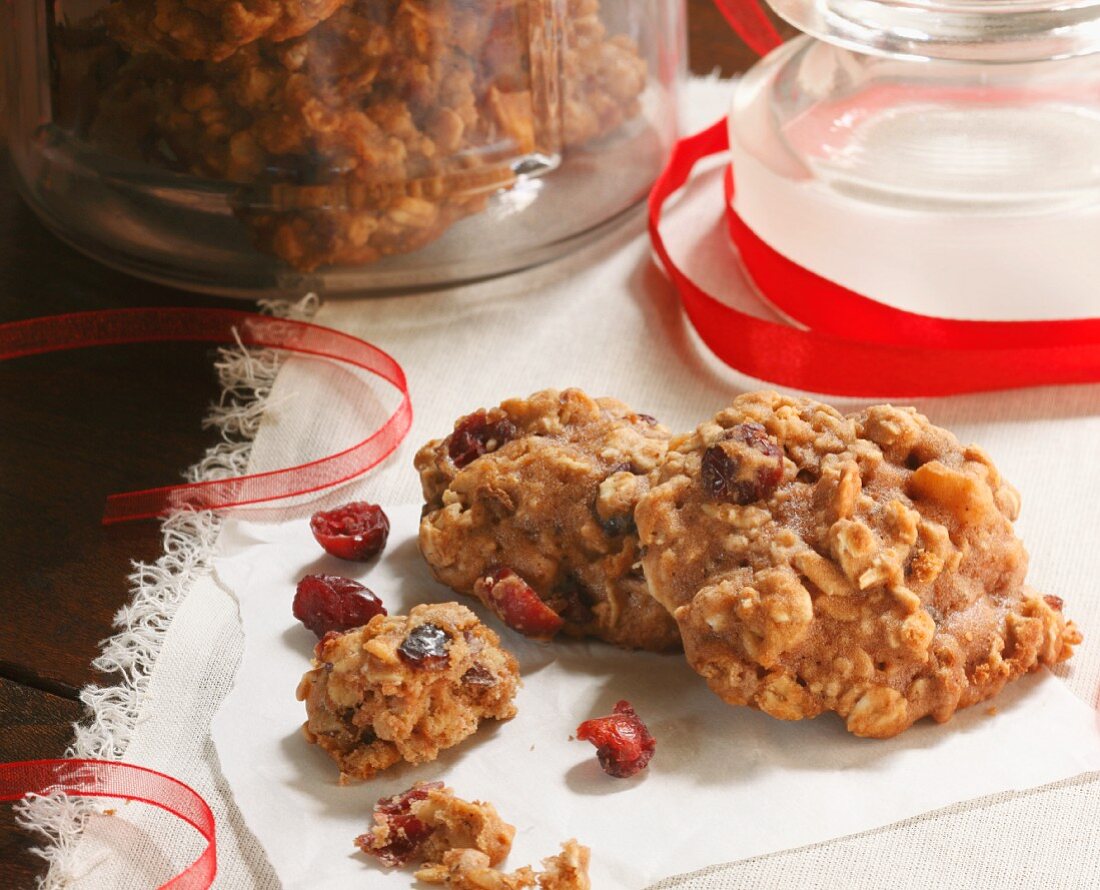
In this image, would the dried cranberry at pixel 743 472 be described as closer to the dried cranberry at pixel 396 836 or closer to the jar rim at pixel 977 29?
the dried cranberry at pixel 396 836

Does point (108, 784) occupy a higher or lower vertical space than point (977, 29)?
lower

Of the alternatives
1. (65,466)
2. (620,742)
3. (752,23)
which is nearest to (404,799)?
(620,742)

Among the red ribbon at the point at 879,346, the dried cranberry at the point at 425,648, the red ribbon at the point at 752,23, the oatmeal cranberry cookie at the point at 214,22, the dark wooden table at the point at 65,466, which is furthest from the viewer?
the red ribbon at the point at 752,23

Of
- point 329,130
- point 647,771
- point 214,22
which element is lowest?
point 647,771

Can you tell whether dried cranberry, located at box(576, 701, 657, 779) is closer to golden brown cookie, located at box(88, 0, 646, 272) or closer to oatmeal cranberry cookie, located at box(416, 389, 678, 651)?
oatmeal cranberry cookie, located at box(416, 389, 678, 651)

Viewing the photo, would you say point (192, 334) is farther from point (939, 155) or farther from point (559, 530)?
point (939, 155)

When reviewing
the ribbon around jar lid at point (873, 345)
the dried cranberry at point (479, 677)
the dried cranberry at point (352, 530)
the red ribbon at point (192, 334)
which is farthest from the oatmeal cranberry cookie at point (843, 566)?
the red ribbon at point (192, 334)
